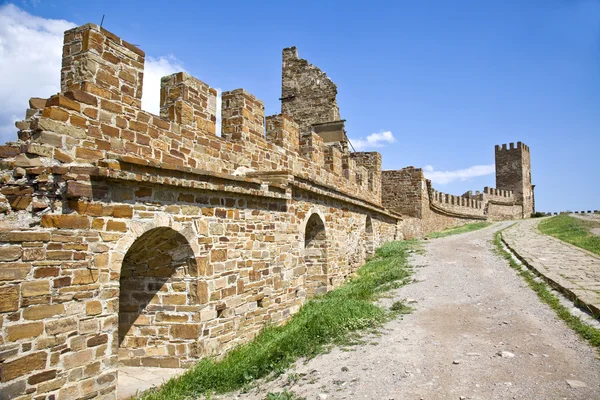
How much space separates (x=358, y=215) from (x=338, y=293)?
4.74 metres

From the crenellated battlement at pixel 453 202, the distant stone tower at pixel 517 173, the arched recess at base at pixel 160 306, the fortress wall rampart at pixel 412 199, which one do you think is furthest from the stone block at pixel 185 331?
the distant stone tower at pixel 517 173

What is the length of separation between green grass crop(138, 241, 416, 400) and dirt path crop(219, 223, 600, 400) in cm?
35

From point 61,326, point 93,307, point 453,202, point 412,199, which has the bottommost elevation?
point 61,326

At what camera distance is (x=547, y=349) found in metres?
5.14

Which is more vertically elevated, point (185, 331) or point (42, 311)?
point (42, 311)

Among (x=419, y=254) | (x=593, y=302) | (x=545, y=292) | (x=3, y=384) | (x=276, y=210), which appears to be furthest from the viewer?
(x=419, y=254)

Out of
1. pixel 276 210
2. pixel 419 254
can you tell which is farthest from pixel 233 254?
pixel 419 254

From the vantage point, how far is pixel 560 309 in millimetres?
6629

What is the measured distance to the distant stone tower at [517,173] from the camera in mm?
44812

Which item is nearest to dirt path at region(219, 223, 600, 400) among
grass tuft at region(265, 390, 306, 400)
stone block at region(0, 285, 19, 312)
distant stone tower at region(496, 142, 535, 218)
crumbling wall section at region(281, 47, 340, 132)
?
grass tuft at region(265, 390, 306, 400)

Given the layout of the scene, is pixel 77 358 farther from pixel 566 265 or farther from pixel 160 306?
pixel 566 265

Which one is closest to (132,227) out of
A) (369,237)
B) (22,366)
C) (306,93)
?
(22,366)

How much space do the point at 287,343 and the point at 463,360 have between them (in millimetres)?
2584

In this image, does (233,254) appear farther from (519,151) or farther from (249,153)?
(519,151)
